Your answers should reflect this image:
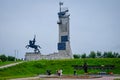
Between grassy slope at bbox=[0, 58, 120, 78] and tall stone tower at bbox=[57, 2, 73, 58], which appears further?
tall stone tower at bbox=[57, 2, 73, 58]

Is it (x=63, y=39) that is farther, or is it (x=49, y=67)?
(x=63, y=39)

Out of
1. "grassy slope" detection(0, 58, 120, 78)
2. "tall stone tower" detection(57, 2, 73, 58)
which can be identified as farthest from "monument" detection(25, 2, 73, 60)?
"grassy slope" detection(0, 58, 120, 78)

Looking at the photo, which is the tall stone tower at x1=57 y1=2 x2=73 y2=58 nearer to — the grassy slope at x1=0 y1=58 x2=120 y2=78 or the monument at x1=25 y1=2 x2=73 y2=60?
the monument at x1=25 y1=2 x2=73 y2=60

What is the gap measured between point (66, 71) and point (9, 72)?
8209 millimetres

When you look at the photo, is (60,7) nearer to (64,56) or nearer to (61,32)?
(61,32)

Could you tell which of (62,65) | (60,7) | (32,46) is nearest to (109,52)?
(60,7)

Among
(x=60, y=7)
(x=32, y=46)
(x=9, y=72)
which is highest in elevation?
(x=60, y=7)

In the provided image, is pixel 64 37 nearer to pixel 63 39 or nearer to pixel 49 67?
pixel 63 39

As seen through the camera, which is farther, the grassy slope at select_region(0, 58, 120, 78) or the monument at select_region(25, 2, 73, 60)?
the monument at select_region(25, 2, 73, 60)

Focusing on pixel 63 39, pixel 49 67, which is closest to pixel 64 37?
pixel 63 39

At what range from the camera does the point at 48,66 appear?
160 feet

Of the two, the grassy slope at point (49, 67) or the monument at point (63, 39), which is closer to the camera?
the grassy slope at point (49, 67)

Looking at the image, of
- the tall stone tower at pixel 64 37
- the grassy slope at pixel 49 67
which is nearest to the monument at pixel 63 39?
the tall stone tower at pixel 64 37

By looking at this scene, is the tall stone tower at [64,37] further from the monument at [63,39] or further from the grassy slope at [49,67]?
the grassy slope at [49,67]
